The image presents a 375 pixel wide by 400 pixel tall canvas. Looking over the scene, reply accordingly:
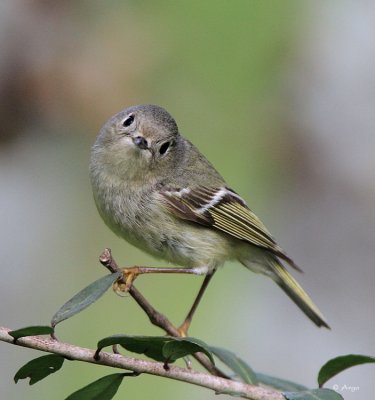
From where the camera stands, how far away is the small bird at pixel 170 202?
2215 millimetres

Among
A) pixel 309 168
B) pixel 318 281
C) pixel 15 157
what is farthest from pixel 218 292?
pixel 15 157

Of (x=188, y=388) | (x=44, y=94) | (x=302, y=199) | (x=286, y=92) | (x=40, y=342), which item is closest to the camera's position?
(x=40, y=342)

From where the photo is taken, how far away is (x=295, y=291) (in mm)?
2559

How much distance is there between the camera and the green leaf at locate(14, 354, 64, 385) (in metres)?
1.20

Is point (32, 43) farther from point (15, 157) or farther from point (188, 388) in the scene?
point (188, 388)

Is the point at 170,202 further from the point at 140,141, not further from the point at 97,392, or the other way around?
the point at 97,392

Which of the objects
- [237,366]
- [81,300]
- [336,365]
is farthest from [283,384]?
[81,300]

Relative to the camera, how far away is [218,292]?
3.40 meters

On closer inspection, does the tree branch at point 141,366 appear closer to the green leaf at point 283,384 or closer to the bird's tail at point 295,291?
the green leaf at point 283,384

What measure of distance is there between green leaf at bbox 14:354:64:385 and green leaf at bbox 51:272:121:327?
7cm

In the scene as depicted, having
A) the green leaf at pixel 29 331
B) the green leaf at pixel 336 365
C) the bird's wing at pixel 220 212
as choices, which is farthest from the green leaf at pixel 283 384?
the bird's wing at pixel 220 212

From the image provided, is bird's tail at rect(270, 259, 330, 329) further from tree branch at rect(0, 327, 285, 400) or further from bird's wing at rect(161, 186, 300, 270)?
tree branch at rect(0, 327, 285, 400)

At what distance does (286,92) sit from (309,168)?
1.87 ft

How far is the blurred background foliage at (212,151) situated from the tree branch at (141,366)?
173 cm
